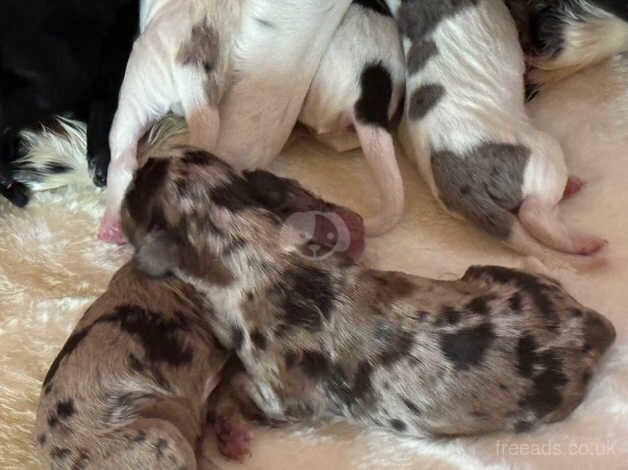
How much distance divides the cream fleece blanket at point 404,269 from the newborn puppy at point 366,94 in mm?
69

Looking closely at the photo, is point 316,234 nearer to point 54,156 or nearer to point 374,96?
point 374,96

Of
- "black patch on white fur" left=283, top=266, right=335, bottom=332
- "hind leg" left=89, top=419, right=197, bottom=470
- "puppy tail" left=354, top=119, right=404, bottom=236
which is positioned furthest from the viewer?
"puppy tail" left=354, top=119, right=404, bottom=236

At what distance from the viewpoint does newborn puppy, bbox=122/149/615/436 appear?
4.81 feet

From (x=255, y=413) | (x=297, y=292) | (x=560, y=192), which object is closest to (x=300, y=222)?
(x=297, y=292)

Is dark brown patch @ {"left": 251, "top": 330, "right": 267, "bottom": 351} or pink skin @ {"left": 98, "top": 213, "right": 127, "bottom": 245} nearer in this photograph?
Answer: dark brown patch @ {"left": 251, "top": 330, "right": 267, "bottom": 351}

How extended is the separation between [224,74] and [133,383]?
28.9 inches

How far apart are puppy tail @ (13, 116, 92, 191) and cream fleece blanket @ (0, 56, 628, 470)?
0.04 metres

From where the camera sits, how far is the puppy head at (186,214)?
160cm

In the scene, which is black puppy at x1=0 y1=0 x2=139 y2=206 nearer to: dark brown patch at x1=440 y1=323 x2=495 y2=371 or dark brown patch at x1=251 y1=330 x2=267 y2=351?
dark brown patch at x1=251 y1=330 x2=267 y2=351

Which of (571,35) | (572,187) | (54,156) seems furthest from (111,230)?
(571,35)

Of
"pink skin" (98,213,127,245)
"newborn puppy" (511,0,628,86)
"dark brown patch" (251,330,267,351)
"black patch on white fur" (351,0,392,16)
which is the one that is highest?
"newborn puppy" (511,0,628,86)

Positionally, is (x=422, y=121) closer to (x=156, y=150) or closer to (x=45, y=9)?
(x=156, y=150)

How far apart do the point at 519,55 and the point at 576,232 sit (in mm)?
405

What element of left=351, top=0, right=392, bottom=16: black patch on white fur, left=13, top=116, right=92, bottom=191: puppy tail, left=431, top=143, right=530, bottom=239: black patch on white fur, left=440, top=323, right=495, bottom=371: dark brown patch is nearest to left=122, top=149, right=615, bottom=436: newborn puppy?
left=440, top=323, right=495, bottom=371: dark brown patch
